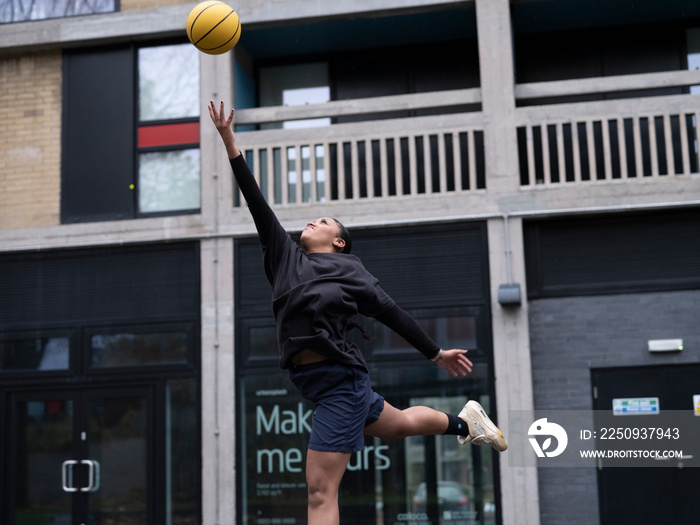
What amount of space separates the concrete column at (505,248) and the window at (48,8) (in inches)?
216

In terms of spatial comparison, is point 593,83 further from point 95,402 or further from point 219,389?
point 95,402

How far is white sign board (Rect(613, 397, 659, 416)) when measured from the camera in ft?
37.5

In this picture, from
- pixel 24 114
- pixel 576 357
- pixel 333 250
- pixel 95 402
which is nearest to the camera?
pixel 333 250

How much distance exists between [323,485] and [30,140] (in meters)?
9.92

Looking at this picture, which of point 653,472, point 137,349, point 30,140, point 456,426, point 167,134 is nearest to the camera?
point 456,426

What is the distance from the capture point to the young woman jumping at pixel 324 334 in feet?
16.3

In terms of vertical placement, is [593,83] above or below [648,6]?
below

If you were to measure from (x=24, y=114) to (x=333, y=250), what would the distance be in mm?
9356

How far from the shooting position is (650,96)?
1268 cm

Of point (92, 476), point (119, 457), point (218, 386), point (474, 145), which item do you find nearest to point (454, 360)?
point (218, 386)

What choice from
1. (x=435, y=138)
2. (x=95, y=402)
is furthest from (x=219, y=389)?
(x=435, y=138)

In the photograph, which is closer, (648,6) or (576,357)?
(576,357)

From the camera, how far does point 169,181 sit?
12.8 meters

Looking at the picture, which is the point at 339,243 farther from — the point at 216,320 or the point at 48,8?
the point at 48,8
